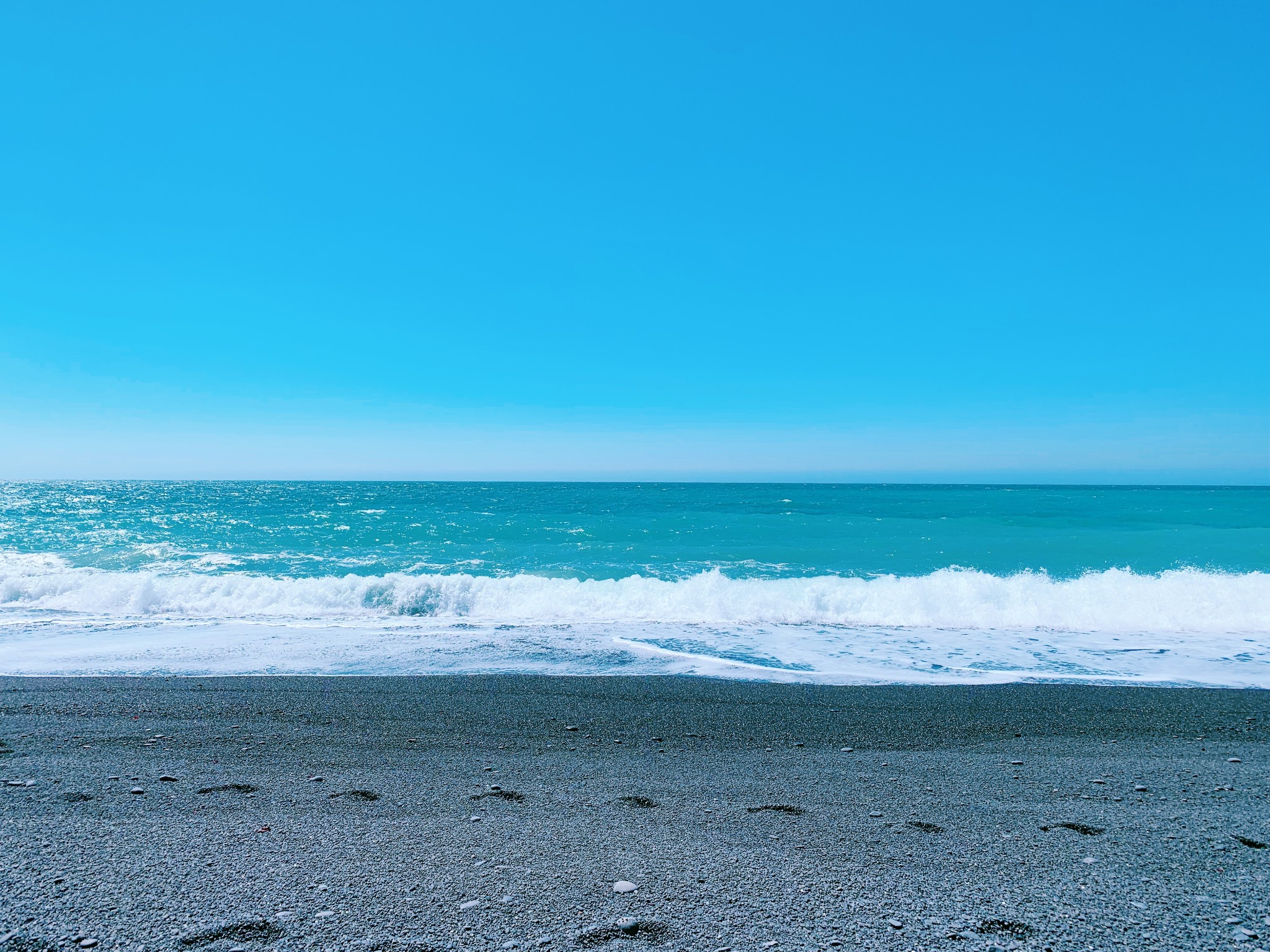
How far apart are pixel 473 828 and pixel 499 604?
10.2m

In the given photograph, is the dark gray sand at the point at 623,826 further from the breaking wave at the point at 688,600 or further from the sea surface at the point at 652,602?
the breaking wave at the point at 688,600

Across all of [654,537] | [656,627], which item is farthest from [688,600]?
[654,537]

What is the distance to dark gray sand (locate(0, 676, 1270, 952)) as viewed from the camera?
2680 mm

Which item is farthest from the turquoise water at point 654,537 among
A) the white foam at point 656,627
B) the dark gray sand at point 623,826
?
the dark gray sand at point 623,826

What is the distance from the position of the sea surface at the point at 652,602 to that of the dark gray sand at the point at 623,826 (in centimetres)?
210

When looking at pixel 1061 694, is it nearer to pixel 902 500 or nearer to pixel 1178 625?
pixel 1178 625

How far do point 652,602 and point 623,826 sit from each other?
10481mm

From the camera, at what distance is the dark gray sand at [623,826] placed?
2.68 meters

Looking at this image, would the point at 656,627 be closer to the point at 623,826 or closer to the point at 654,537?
the point at 623,826

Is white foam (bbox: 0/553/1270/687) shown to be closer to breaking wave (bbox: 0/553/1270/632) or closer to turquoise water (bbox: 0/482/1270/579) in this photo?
breaking wave (bbox: 0/553/1270/632)

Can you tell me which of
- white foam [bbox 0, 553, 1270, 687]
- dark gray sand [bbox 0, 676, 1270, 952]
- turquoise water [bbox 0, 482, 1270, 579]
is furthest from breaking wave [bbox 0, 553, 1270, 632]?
dark gray sand [bbox 0, 676, 1270, 952]

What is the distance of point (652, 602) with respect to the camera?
46.3ft

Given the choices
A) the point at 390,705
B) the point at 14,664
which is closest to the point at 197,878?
the point at 390,705

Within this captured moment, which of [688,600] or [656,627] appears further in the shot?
[688,600]
